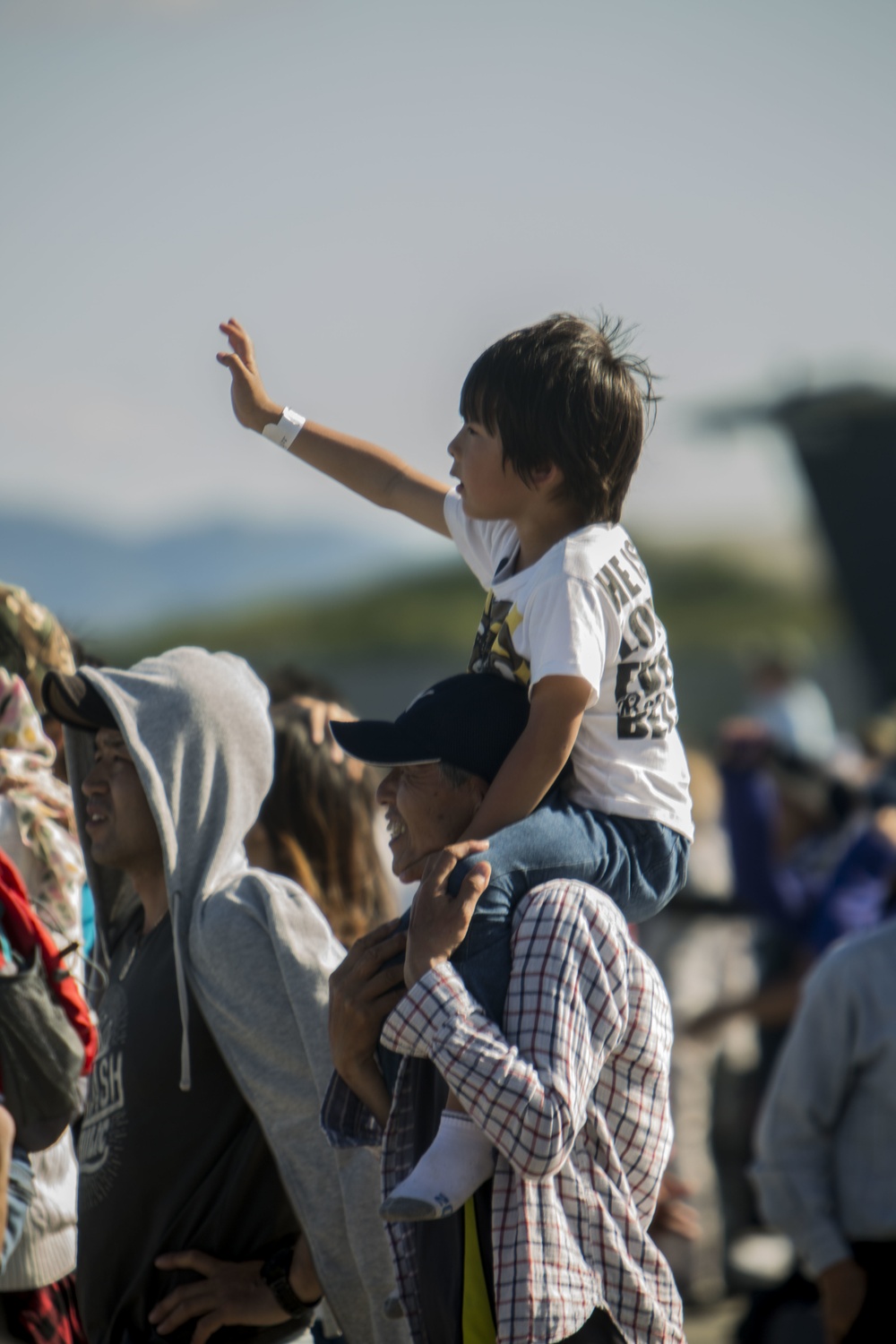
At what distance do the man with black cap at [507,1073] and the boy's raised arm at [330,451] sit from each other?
0.51 m

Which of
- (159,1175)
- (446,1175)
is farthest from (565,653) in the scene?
(159,1175)

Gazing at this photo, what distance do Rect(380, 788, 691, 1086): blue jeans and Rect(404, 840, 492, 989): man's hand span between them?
1 centimetres

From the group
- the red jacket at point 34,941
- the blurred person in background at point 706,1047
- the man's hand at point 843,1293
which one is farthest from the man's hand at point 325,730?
the blurred person in background at point 706,1047

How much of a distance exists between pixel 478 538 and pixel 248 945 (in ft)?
2.61

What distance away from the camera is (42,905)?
260 centimetres

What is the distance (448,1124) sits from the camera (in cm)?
184

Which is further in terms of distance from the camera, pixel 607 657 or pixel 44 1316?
pixel 44 1316

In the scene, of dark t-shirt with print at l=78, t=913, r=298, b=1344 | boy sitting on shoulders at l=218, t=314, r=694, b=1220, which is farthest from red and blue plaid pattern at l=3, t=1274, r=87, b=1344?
boy sitting on shoulders at l=218, t=314, r=694, b=1220

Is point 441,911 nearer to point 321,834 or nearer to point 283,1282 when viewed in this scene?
point 283,1282

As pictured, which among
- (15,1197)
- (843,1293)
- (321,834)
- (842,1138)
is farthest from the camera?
(842,1138)

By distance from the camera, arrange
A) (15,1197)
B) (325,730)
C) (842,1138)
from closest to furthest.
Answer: (15,1197) → (325,730) → (842,1138)

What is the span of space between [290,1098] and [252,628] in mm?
30156

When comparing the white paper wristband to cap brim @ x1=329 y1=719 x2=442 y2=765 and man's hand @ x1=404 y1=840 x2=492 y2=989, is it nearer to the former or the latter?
cap brim @ x1=329 y1=719 x2=442 y2=765

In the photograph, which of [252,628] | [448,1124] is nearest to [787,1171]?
[448,1124]
